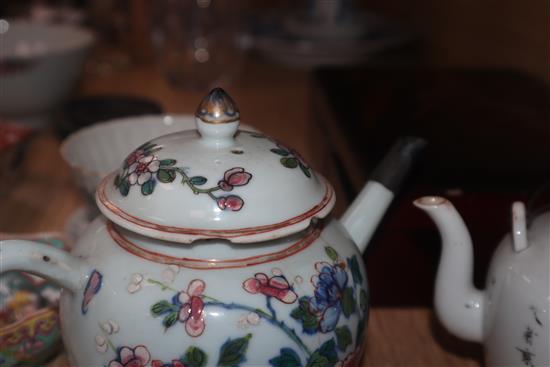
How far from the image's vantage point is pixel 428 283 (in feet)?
2.67

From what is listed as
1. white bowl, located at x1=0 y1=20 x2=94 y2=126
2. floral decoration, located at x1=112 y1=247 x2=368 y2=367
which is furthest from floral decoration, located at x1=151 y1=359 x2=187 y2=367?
white bowl, located at x1=0 y1=20 x2=94 y2=126

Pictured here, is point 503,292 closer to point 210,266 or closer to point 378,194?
point 378,194

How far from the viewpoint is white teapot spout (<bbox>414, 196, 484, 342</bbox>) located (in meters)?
0.65

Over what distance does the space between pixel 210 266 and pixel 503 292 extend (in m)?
0.25

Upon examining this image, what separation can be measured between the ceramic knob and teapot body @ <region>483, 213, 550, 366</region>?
257 mm

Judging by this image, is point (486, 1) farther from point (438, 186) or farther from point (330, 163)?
point (438, 186)

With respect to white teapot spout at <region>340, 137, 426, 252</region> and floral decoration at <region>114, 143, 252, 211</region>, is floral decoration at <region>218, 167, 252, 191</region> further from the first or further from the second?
white teapot spout at <region>340, 137, 426, 252</region>

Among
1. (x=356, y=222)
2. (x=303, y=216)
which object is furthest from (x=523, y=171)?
(x=303, y=216)

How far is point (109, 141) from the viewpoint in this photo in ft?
2.93

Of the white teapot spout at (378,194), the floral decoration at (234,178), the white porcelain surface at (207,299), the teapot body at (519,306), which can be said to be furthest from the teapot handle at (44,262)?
the teapot body at (519,306)

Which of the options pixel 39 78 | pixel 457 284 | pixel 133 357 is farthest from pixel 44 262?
pixel 39 78

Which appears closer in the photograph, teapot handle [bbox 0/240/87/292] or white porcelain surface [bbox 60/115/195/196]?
teapot handle [bbox 0/240/87/292]

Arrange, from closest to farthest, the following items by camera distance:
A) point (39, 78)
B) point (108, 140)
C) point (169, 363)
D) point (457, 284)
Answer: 1. point (169, 363)
2. point (457, 284)
3. point (108, 140)
4. point (39, 78)

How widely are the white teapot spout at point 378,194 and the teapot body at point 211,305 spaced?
0.09 meters
